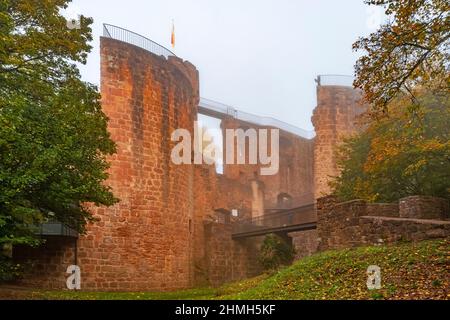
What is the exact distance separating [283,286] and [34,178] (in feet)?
19.4

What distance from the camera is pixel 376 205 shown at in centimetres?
1783

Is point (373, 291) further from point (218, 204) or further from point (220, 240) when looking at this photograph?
point (218, 204)

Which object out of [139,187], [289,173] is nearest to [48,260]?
[139,187]

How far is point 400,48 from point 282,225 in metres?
18.9

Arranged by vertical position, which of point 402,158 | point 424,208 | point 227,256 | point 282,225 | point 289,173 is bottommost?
point 227,256

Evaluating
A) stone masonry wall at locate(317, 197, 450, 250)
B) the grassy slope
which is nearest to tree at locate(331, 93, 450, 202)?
stone masonry wall at locate(317, 197, 450, 250)

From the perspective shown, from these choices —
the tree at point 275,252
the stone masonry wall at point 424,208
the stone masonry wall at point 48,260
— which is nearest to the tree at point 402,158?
the stone masonry wall at point 424,208

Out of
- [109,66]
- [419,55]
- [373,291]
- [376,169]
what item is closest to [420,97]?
[376,169]

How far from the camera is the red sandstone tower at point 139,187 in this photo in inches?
814

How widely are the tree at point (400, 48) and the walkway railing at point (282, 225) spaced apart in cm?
1189

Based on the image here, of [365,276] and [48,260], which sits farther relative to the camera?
[48,260]

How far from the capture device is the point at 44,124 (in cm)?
1286

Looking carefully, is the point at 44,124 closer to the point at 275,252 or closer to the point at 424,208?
the point at 424,208

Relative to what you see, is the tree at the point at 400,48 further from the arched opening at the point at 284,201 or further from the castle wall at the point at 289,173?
the arched opening at the point at 284,201
